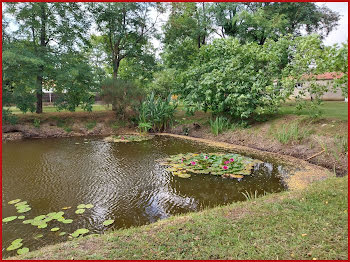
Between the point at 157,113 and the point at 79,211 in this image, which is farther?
the point at 157,113

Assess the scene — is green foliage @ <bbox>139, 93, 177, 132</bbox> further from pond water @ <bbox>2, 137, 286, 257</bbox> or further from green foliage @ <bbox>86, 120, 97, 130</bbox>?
pond water @ <bbox>2, 137, 286, 257</bbox>

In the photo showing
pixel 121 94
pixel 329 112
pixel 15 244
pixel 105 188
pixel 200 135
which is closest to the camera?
pixel 15 244

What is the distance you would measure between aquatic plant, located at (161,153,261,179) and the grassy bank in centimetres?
235

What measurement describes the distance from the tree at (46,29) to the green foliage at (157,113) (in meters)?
4.54

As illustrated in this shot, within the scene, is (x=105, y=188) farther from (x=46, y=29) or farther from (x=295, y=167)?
(x=46, y=29)

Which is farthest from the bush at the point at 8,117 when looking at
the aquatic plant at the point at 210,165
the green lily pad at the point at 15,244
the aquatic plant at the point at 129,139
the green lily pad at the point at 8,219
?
the green lily pad at the point at 15,244

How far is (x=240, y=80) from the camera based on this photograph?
381 inches

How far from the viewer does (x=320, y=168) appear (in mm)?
6055

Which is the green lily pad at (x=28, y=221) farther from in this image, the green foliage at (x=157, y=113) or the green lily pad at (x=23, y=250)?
the green foliage at (x=157, y=113)

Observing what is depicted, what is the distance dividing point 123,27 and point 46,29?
12.9 feet

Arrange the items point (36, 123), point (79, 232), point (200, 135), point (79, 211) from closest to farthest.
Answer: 1. point (79, 232)
2. point (79, 211)
3. point (200, 135)
4. point (36, 123)

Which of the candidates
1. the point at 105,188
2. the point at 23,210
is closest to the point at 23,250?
the point at 23,210

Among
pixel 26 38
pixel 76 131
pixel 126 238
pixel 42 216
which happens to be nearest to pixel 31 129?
pixel 76 131

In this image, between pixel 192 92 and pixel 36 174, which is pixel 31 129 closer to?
pixel 36 174
